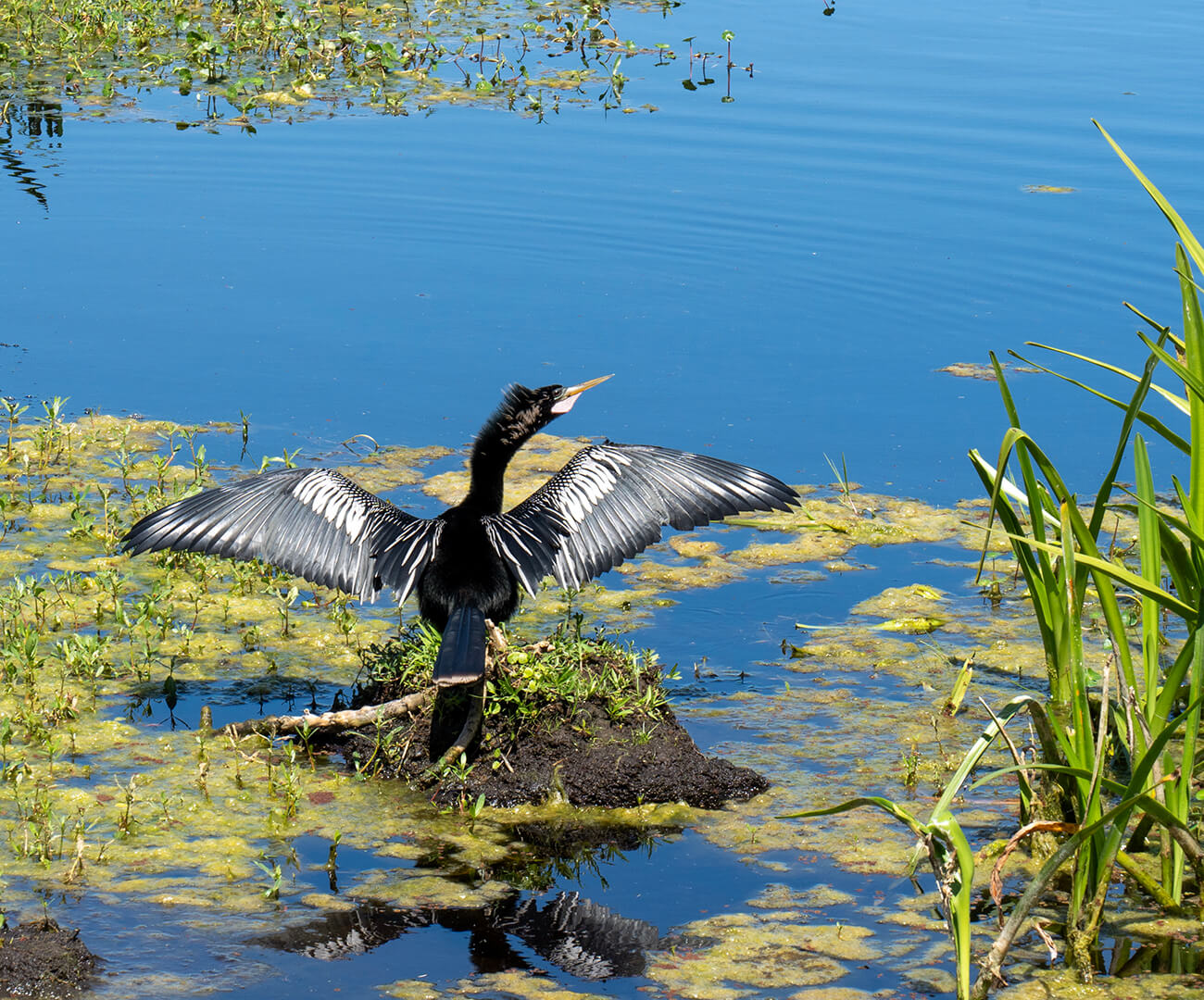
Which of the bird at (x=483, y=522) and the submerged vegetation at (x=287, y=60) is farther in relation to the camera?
the submerged vegetation at (x=287, y=60)

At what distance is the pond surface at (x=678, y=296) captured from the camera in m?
4.52

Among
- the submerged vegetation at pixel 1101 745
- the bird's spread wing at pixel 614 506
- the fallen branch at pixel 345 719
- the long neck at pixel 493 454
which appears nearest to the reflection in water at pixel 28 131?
the long neck at pixel 493 454

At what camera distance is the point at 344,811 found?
15.8 feet

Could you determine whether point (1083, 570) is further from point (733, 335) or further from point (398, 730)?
point (733, 335)

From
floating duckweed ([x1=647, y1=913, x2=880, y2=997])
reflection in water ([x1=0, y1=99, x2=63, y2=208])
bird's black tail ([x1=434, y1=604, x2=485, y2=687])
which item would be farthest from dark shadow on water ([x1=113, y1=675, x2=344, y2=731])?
reflection in water ([x1=0, y1=99, x2=63, y2=208])

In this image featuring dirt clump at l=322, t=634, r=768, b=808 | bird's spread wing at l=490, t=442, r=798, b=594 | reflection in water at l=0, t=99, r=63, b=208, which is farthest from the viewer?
reflection in water at l=0, t=99, r=63, b=208

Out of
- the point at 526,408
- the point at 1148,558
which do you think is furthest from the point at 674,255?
the point at 1148,558

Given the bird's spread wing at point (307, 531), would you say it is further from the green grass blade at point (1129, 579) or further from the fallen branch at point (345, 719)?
the green grass blade at point (1129, 579)

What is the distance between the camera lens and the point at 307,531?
5477 mm

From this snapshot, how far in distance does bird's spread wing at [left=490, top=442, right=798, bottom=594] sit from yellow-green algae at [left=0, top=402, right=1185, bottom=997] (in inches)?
28.3

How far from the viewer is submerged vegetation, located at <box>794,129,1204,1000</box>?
12.0ft

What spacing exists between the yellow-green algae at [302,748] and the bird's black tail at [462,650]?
50 centimetres

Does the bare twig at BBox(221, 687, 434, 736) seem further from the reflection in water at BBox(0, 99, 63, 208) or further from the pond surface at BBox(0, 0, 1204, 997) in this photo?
the reflection in water at BBox(0, 99, 63, 208)

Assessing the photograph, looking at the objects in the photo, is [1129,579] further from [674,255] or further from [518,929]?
[674,255]
